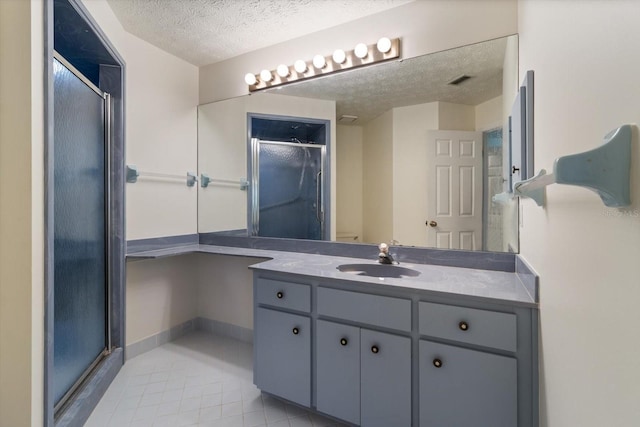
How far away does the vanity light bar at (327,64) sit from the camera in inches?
74.0

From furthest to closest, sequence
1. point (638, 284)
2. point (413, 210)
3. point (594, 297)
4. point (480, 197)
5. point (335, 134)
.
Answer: point (335, 134)
point (413, 210)
point (480, 197)
point (594, 297)
point (638, 284)

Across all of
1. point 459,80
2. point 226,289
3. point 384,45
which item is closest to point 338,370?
point 226,289

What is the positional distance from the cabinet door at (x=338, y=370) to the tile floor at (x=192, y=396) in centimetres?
18

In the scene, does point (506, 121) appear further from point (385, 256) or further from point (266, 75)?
point (266, 75)

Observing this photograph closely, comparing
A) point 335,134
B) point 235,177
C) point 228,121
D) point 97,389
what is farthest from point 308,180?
point 97,389

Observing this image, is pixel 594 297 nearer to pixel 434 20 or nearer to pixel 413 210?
pixel 413 210

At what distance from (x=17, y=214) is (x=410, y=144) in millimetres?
1942

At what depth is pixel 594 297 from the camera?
590 millimetres

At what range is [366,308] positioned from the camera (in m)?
1.41

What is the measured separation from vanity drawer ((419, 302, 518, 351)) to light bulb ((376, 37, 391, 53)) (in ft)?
5.01

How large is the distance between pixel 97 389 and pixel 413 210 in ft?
6.94

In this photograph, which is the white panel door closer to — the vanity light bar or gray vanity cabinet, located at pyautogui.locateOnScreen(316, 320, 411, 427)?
the vanity light bar

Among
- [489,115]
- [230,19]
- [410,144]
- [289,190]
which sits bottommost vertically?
[289,190]

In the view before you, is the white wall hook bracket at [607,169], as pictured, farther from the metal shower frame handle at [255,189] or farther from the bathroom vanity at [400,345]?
the metal shower frame handle at [255,189]
